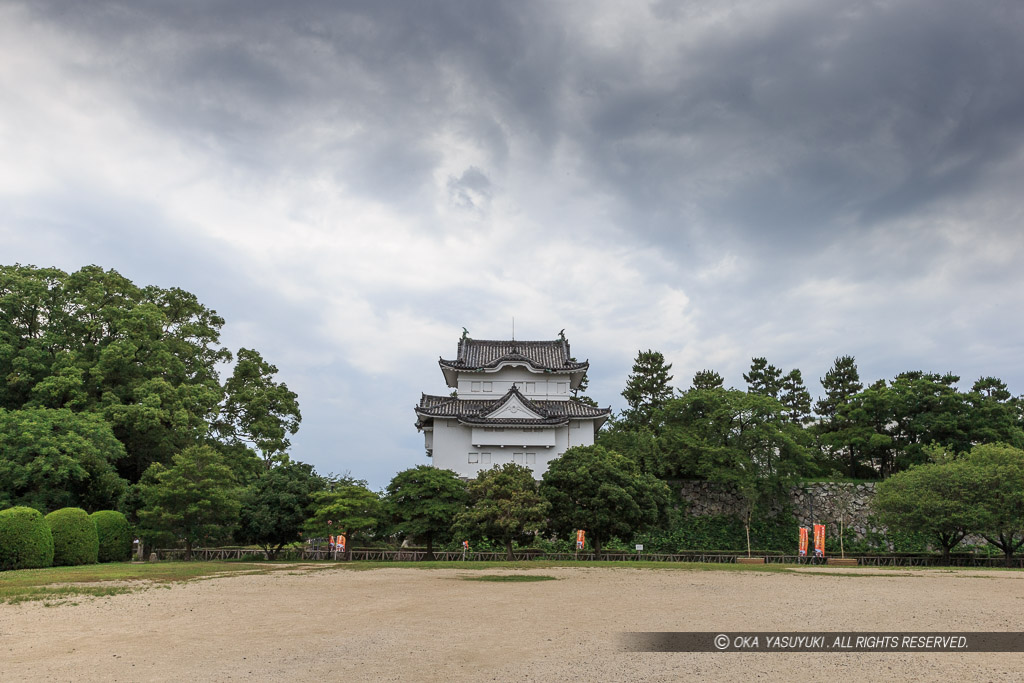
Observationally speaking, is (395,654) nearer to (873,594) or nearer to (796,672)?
(796,672)

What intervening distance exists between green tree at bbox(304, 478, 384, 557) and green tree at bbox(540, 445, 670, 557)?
289 inches

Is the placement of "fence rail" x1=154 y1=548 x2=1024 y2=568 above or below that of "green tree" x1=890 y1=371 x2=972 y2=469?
below

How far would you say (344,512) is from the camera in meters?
27.5

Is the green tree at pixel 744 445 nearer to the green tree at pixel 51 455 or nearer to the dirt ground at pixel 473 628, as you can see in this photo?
the dirt ground at pixel 473 628

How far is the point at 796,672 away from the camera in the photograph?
673 cm

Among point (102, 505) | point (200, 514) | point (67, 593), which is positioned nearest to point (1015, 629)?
point (67, 593)

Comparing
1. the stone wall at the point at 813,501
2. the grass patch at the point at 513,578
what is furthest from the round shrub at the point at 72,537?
the stone wall at the point at 813,501

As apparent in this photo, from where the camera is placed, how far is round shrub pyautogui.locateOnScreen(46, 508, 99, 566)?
23.4 metres

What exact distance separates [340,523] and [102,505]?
10.8 metres

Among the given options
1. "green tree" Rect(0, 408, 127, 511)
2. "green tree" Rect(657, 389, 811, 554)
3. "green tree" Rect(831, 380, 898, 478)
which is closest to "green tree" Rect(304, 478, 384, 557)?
"green tree" Rect(0, 408, 127, 511)

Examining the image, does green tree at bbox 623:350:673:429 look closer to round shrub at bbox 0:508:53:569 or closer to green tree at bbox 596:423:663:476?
green tree at bbox 596:423:663:476

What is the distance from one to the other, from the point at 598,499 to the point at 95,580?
17.6 meters

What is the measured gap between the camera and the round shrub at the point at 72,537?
23.4 metres

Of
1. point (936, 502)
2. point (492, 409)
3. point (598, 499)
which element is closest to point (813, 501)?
point (936, 502)
